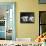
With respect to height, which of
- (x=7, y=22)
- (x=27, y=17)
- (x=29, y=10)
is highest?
(x=29, y=10)

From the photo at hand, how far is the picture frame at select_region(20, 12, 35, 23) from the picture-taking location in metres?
4.48

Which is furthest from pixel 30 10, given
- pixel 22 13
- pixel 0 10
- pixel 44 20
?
pixel 0 10

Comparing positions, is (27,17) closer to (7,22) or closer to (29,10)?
(29,10)

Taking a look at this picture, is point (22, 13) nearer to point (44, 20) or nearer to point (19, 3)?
point (19, 3)

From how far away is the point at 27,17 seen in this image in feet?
14.8

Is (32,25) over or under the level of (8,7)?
under

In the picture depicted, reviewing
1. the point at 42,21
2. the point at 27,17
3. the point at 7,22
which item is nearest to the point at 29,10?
the point at 27,17

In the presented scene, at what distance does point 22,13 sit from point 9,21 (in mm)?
502

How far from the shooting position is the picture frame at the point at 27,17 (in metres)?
4.48

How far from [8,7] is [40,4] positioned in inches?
40.7

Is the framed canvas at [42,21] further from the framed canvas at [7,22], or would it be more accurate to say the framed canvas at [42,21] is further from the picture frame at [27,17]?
the framed canvas at [7,22]

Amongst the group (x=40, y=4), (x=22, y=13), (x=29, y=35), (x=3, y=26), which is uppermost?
(x=40, y=4)

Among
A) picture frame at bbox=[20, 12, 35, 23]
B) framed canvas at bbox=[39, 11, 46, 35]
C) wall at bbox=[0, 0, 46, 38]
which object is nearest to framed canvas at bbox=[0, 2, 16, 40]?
wall at bbox=[0, 0, 46, 38]

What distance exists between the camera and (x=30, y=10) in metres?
4.50
